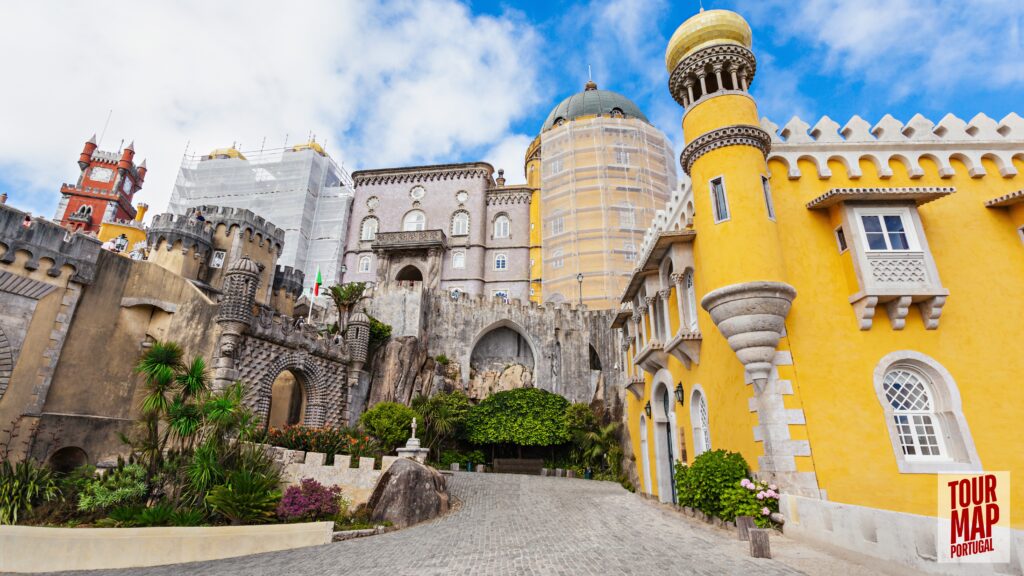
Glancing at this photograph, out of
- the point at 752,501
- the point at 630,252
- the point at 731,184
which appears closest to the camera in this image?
the point at 752,501

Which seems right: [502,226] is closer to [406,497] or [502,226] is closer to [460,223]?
[460,223]

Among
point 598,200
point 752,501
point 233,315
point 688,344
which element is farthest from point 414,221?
point 752,501

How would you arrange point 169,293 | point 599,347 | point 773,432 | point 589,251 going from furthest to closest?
point 589,251 → point 599,347 → point 169,293 → point 773,432

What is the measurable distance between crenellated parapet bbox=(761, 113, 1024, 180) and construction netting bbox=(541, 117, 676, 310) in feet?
79.2

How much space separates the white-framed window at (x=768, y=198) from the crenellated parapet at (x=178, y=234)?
28.4 m

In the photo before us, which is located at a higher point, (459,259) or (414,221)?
(414,221)

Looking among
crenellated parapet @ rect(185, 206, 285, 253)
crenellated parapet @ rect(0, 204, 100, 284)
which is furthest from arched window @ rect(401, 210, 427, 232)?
crenellated parapet @ rect(0, 204, 100, 284)

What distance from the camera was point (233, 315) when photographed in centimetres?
1838

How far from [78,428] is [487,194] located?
33293 mm

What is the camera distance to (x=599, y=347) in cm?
3192

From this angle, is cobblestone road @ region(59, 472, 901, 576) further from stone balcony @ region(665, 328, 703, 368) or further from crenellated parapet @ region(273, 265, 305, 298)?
crenellated parapet @ region(273, 265, 305, 298)

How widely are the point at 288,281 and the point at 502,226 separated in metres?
18.3

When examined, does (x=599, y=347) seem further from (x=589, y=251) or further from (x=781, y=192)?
(x=781, y=192)

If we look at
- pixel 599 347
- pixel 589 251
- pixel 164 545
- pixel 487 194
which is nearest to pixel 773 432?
pixel 164 545
